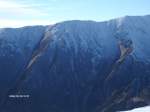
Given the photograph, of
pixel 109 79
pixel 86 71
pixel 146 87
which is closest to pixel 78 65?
pixel 86 71

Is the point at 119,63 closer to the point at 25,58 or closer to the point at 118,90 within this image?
the point at 118,90

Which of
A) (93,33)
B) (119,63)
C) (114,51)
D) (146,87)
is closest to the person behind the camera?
(146,87)

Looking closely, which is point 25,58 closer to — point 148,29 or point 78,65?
point 78,65

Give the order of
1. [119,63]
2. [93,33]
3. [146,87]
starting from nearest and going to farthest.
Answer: [146,87]
[119,63]
[93,33]

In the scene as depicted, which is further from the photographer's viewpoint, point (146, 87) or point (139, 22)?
point (139, 22)

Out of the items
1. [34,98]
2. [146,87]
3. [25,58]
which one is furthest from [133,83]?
[25,58]

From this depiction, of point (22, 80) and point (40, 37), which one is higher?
point (40, 37)
